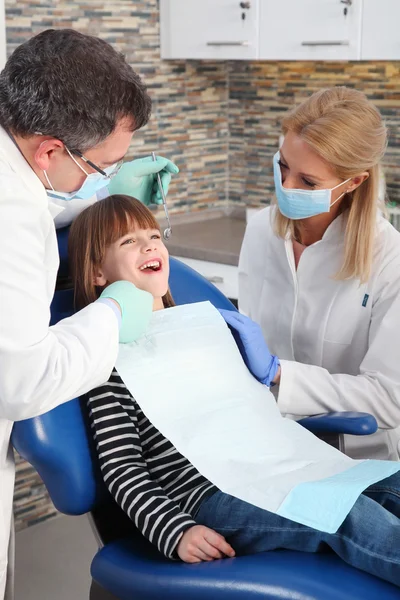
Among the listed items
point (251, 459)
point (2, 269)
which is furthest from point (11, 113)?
point (251, 459)

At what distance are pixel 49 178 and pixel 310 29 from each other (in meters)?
1.68

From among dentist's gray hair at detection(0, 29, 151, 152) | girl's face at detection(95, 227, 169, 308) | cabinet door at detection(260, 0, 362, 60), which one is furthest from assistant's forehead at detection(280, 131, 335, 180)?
cabinet door at detection(260, 0, 362, 60)

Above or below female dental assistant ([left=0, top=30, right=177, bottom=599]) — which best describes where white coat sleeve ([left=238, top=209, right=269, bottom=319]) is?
below

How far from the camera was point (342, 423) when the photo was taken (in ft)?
5.91

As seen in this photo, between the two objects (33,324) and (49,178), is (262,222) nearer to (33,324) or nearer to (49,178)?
A: (49,178)

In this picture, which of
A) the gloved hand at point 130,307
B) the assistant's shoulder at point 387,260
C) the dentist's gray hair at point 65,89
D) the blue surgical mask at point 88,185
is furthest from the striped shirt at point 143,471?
the assistant's shoulder at point 387,260

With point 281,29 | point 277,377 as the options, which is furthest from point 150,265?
point 281,29

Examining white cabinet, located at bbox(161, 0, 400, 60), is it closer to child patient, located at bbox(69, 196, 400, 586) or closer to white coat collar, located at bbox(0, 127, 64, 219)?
child patient, located at bbox(69, 196, 400, 586)

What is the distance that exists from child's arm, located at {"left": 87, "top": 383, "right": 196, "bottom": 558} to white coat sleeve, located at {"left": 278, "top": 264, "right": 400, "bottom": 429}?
0.41 m

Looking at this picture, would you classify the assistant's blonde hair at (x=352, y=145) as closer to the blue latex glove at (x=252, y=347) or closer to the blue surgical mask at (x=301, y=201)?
the blue surgical mask at (x=301, y=201)

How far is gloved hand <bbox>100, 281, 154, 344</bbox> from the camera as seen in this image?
5.05 ft

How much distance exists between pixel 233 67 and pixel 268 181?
494 millimetres

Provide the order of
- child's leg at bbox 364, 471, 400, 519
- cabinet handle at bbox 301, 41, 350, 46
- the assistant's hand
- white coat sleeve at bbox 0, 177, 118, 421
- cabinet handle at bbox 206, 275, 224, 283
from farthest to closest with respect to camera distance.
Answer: cabinet handle at bbox 206, 275, 224, 283 < cabinet handle at bbox 301, 41, 350, 46 < child's leg at bbox 364, 471, 400, 519 < the assistant's hand < white coat sleeve at bbox 0, 177, 118, 421

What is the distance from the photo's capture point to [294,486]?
155 centimetres
